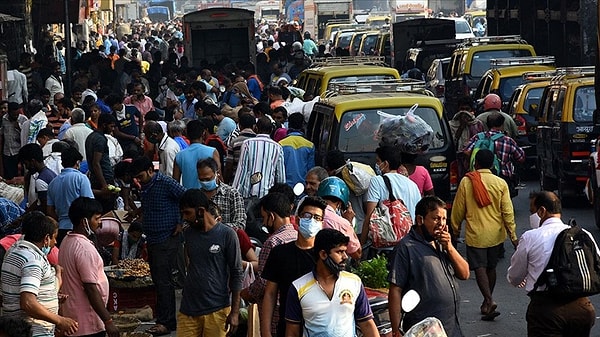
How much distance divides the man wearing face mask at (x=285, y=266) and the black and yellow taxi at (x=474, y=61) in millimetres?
19625

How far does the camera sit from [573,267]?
8977mm

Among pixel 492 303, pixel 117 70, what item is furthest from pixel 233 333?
pixel 117 70

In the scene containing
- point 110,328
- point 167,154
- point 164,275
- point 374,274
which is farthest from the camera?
point 167,154

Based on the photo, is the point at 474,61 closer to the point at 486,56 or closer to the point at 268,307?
the point at 486,56

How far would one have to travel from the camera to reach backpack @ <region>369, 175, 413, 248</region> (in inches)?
420

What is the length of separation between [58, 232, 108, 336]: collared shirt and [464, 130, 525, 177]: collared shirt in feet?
23.1

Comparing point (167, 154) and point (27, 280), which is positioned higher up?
point (27, 280)

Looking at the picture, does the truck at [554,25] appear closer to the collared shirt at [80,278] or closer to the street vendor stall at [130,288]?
the street vendor stall at [130,288]

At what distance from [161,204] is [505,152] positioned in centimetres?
524

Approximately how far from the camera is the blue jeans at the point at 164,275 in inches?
459

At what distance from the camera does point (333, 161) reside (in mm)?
12117

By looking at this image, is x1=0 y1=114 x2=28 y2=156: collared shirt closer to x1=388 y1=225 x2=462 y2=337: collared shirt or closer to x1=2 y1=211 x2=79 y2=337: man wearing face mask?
x1=2 y1=211 x2=79 y2=337: man wearing face mask

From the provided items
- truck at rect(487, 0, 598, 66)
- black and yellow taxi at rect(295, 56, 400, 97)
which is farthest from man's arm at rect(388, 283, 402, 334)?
truck at rect(487, 0, 598, 66)

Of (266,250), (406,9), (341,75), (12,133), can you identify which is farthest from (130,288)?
(406,9)
